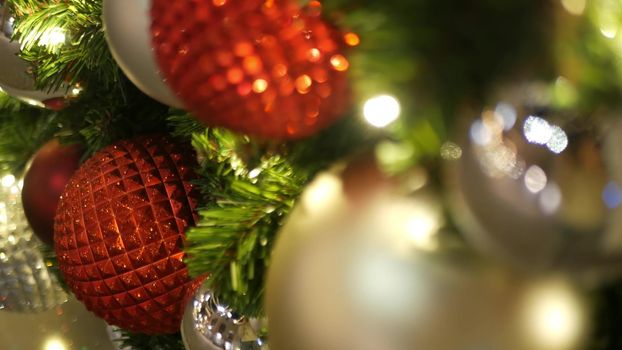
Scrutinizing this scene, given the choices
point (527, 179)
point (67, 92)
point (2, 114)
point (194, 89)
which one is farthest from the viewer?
point (2, 114)

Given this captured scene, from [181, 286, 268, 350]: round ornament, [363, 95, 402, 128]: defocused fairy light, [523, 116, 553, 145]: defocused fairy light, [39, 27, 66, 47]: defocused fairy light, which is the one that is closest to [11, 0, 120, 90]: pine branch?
[39, 27, 66, 47]: defocused fairy light

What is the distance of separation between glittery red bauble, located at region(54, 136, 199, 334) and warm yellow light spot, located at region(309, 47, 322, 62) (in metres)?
0.25

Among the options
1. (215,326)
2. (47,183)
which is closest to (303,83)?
(215,326)

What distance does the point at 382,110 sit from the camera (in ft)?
1.13

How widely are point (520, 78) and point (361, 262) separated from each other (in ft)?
0.31

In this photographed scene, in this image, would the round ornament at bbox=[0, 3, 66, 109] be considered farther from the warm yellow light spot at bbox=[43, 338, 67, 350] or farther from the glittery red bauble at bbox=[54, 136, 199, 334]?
the warm yellow light spot at bbox=[43, 338, 67, 350]

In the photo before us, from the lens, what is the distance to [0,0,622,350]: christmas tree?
259mm

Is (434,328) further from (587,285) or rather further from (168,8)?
(168,8)

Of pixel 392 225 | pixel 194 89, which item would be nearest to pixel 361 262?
pixel 392 225

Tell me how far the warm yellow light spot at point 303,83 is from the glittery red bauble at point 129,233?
0.24 meters

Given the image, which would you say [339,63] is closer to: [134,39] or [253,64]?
[253,64]

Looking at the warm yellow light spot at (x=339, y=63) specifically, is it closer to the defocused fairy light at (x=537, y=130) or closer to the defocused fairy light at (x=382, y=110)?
the defocused fairy light at (x=382, y=110)

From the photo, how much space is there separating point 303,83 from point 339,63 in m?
0.02

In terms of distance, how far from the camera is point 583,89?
26 centimetres
